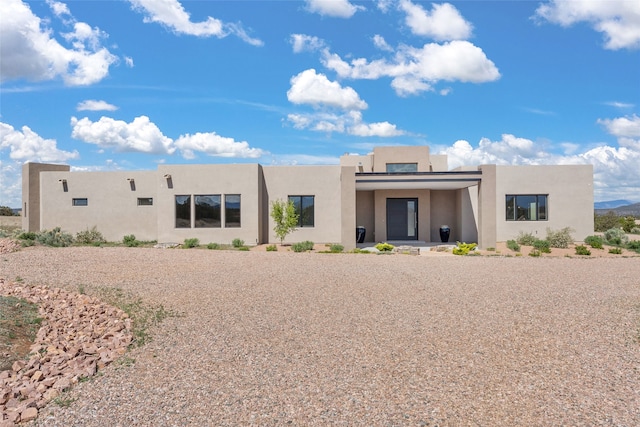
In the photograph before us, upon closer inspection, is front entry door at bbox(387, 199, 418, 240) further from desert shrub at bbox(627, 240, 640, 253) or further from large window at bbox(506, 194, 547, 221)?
desert shrub at bbox(627, 240, 640, 253)

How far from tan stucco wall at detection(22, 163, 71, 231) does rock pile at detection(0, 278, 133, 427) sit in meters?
→ 18.5

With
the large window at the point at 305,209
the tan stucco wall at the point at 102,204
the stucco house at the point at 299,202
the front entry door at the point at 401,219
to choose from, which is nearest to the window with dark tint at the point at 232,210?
the stucco house at the point at 299,202

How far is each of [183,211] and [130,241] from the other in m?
2.64

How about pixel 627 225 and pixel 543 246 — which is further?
pixel 627 225

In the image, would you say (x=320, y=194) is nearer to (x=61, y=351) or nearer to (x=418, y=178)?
(x=418, y=178)

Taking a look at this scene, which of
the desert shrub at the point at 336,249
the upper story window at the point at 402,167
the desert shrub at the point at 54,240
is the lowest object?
the desert shrub at the point at 336,249

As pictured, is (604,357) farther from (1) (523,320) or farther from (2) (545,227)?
(2) (545,227)

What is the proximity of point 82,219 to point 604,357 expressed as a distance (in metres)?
23.6

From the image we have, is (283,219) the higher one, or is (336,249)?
(283,219)

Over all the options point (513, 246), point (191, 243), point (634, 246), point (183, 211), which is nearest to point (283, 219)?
point (191, 243)

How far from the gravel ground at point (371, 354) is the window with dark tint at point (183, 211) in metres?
10.5

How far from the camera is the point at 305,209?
72.0ft

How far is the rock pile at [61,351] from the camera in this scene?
475 centimetres

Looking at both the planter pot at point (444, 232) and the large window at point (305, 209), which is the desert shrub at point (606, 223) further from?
the large window at point (305, 209)
